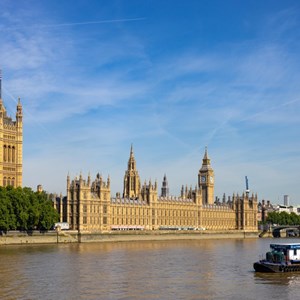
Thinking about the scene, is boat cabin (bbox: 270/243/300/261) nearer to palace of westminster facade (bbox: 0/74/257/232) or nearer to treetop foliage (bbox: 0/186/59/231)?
treetop foliage (bbox: 0/186/59/231)

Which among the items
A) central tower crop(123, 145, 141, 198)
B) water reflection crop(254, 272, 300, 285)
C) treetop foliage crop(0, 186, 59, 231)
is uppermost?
central tower crop(123, 145, 141, 198)

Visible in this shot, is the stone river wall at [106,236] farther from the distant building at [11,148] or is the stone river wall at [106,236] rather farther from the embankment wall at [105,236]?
the distant building at [11,148]

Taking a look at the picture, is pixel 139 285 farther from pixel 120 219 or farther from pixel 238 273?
pixel 120 219

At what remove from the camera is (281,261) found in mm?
60469

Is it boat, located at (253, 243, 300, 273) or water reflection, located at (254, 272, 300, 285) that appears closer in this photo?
water reflection, located at (254, 272, 300, 285)

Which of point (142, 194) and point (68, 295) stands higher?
point (142, 194)

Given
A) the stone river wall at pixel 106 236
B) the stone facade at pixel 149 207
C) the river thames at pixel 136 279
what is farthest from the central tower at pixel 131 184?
the river thames at pixel 136 279

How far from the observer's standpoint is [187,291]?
48.5 m

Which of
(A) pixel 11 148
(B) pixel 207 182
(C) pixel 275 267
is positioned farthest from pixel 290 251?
(B) pixel 207 182

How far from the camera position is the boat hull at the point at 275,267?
5872 cm

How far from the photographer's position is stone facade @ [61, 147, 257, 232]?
427 feet

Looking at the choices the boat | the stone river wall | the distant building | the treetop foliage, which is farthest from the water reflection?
the distant building

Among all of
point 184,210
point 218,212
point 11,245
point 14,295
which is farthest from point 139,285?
point 218,212

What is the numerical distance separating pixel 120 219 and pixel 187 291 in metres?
94.7
